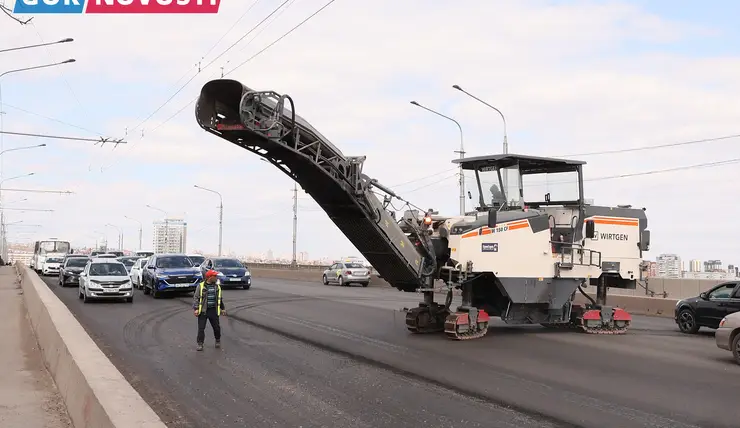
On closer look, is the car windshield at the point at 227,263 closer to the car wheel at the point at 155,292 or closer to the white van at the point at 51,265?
the car wheel at the point at 155,292

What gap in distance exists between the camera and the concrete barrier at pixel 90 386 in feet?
16.6

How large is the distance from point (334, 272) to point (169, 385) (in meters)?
33.1

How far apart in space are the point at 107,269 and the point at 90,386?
20025 millimetres

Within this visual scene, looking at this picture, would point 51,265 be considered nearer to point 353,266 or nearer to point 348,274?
point 348,274

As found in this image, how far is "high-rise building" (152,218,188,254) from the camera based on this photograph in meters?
146

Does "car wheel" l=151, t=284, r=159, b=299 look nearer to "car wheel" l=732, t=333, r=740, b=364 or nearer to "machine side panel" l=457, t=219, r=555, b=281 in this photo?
"machine side panel" l=457, t=219, r=555, b=281

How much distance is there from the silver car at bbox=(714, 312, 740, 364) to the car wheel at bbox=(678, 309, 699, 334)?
4986mm

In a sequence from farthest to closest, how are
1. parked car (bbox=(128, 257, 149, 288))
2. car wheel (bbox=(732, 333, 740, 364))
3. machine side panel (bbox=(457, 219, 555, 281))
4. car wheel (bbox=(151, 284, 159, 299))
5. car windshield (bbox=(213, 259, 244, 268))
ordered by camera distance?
car windshield (bbox=(213, 259, 244, 268)), parked car (bbox=(128, 257, 149, 288)), car wheel (bbox=(151, 284, 159, 299)), machine side panel (bbox=(457, 219, 555, 281)), car wheel (bbox=(732, 333, 740, 364))

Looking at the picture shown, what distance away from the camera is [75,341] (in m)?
8.66

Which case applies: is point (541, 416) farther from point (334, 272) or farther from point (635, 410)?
point (334, 272)

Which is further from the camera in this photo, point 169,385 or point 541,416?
point 169,385

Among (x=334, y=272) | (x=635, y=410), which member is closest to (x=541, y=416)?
(x=635, y=410)

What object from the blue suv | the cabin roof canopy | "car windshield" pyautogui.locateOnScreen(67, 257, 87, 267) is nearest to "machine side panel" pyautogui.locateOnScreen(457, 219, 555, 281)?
the cabin roof canopy

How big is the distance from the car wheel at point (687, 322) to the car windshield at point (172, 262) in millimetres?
18949
